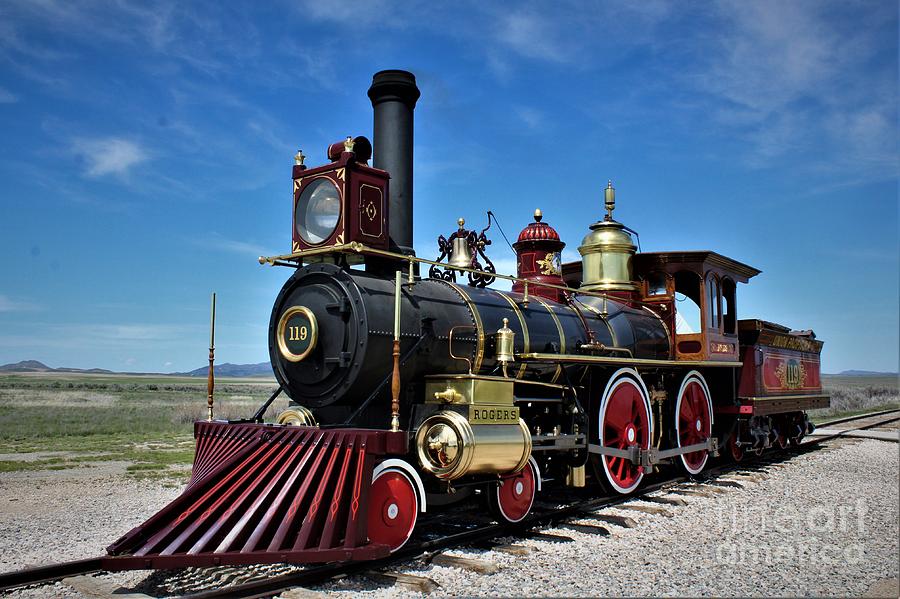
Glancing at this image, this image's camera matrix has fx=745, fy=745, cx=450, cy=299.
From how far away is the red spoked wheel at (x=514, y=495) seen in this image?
6.96 meters

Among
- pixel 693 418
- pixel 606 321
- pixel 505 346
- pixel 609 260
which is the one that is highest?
pixel 609 260

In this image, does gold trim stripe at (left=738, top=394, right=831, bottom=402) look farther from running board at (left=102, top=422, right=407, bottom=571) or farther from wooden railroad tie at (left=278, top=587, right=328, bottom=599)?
wooden railroad tie at (left=278, top=587, right=328, bottom=599)

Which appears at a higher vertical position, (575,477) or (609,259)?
(609,259)

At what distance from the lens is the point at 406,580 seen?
17.6ft

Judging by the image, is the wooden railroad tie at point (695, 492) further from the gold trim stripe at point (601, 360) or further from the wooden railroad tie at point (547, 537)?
the wooden railroad tie at point (547, 537)

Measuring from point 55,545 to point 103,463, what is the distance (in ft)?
22.5

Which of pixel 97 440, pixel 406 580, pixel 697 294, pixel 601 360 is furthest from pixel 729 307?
pixel 97 440

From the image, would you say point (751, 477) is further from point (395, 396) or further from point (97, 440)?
point (97, 440)

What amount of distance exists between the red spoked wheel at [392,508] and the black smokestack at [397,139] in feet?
8.11

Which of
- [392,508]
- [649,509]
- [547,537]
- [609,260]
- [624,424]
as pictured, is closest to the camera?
[392,508]

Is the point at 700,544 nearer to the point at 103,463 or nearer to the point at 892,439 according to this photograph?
the point at 103,463

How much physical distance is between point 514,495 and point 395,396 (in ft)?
6.43

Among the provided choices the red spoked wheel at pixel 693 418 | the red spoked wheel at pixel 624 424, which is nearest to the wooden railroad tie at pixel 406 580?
the red spoked wheel at pixel 624 424

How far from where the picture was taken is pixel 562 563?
593cm
